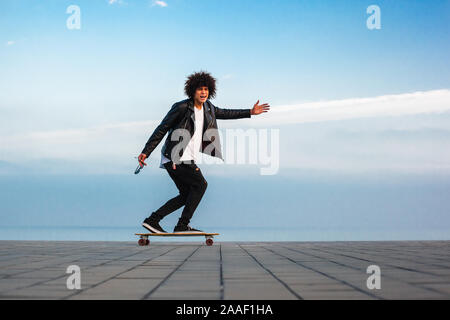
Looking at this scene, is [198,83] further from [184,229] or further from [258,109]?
[184,229]

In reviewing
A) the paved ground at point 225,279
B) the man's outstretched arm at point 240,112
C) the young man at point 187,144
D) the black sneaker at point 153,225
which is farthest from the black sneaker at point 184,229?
the paved ground at point 225,279

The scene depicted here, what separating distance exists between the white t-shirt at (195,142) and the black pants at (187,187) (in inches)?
4.1

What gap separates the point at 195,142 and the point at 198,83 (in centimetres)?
93

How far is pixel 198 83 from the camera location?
7.36 metres

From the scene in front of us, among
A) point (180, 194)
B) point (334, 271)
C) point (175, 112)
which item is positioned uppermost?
point (175, 112)

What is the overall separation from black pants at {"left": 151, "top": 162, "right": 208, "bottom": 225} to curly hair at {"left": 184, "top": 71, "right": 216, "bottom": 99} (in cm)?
118

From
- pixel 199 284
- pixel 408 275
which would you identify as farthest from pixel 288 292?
pixel 408 275

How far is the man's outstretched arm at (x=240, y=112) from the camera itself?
7324mm

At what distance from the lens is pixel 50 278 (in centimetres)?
321

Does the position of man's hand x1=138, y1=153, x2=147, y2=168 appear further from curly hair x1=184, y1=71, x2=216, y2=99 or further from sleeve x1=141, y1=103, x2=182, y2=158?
curly hair x1=184, y1=71, x2=216, y2=99

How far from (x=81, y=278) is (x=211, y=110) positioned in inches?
177

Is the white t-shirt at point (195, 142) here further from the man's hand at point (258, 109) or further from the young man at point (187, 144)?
the man's hand at point (258, 109)
